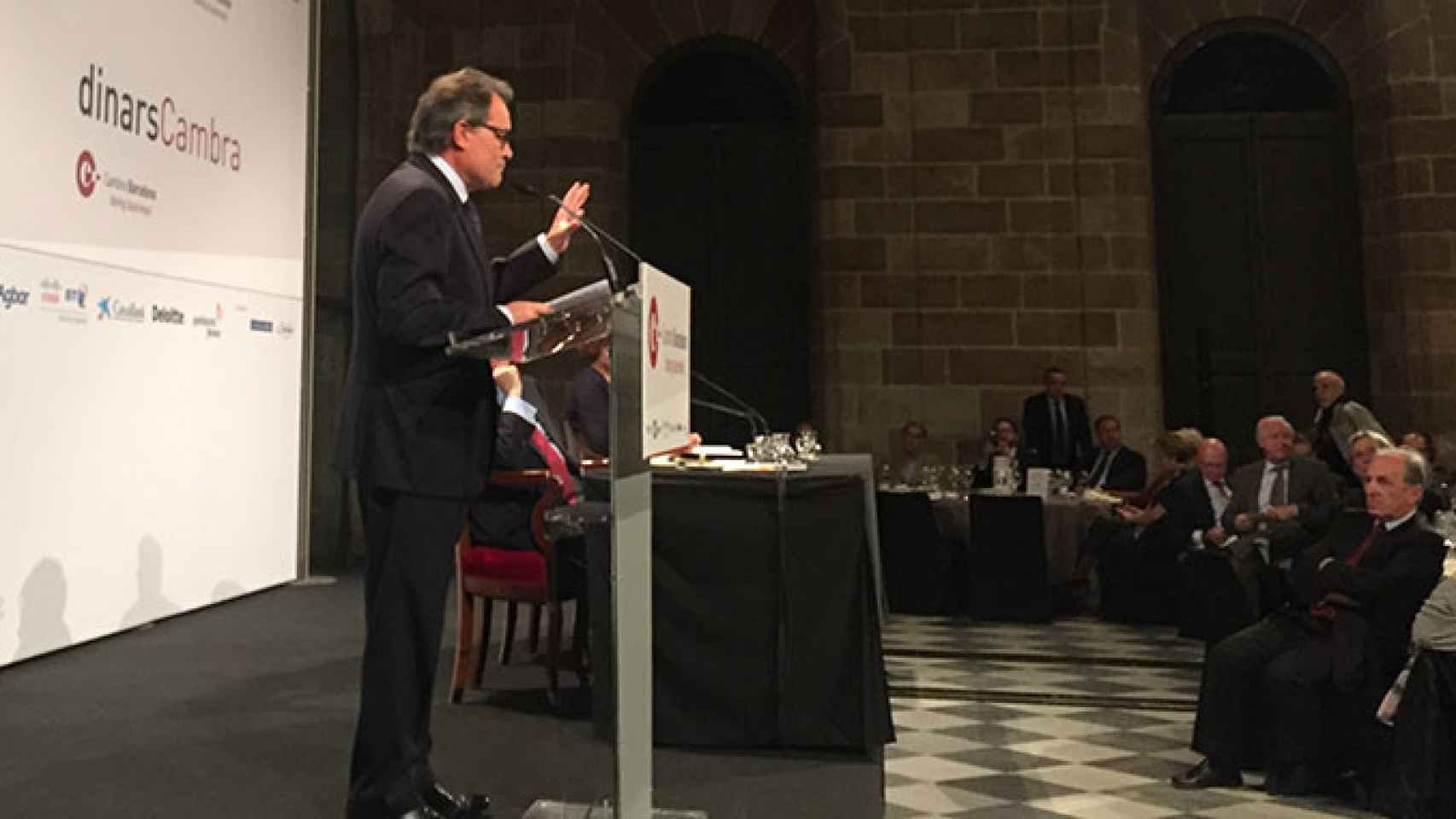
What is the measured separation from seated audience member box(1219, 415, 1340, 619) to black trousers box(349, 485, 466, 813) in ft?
10.9

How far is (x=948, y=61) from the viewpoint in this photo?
865cm

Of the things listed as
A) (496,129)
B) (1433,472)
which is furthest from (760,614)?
(1433,472)

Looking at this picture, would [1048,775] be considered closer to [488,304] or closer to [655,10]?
[488,304]

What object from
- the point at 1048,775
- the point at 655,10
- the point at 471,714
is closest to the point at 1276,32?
the point at 655,10

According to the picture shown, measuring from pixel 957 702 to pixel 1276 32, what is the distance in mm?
7495

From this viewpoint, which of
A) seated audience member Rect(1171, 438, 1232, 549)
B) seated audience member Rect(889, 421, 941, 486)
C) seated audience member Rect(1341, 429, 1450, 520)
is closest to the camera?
seated audience member Rect(1341, 429, 1450, 520)

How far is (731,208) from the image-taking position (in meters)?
9.66

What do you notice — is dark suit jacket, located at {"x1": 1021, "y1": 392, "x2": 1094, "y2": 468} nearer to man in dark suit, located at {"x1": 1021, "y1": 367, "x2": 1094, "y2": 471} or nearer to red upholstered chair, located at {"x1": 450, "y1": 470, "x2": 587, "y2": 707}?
man in dark suit, located at {"x1": 1021, "y1": 367, "x2": 1094, "y2": 471}

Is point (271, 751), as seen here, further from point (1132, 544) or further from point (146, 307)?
point (1132, 544)

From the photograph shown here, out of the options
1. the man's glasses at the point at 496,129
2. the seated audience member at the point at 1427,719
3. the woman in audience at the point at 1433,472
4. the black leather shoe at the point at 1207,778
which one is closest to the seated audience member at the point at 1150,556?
the woman in audience at the point at 1433,472

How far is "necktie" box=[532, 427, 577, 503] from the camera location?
390 cm

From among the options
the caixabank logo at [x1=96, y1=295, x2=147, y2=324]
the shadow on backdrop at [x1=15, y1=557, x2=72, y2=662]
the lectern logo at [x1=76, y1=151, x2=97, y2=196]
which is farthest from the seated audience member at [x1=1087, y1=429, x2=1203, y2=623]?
the lectern logo at [x1=76, y1=151, x2=97, y2=196]

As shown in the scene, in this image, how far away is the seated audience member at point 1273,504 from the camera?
4348 millimetres

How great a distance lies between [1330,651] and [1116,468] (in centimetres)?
388
